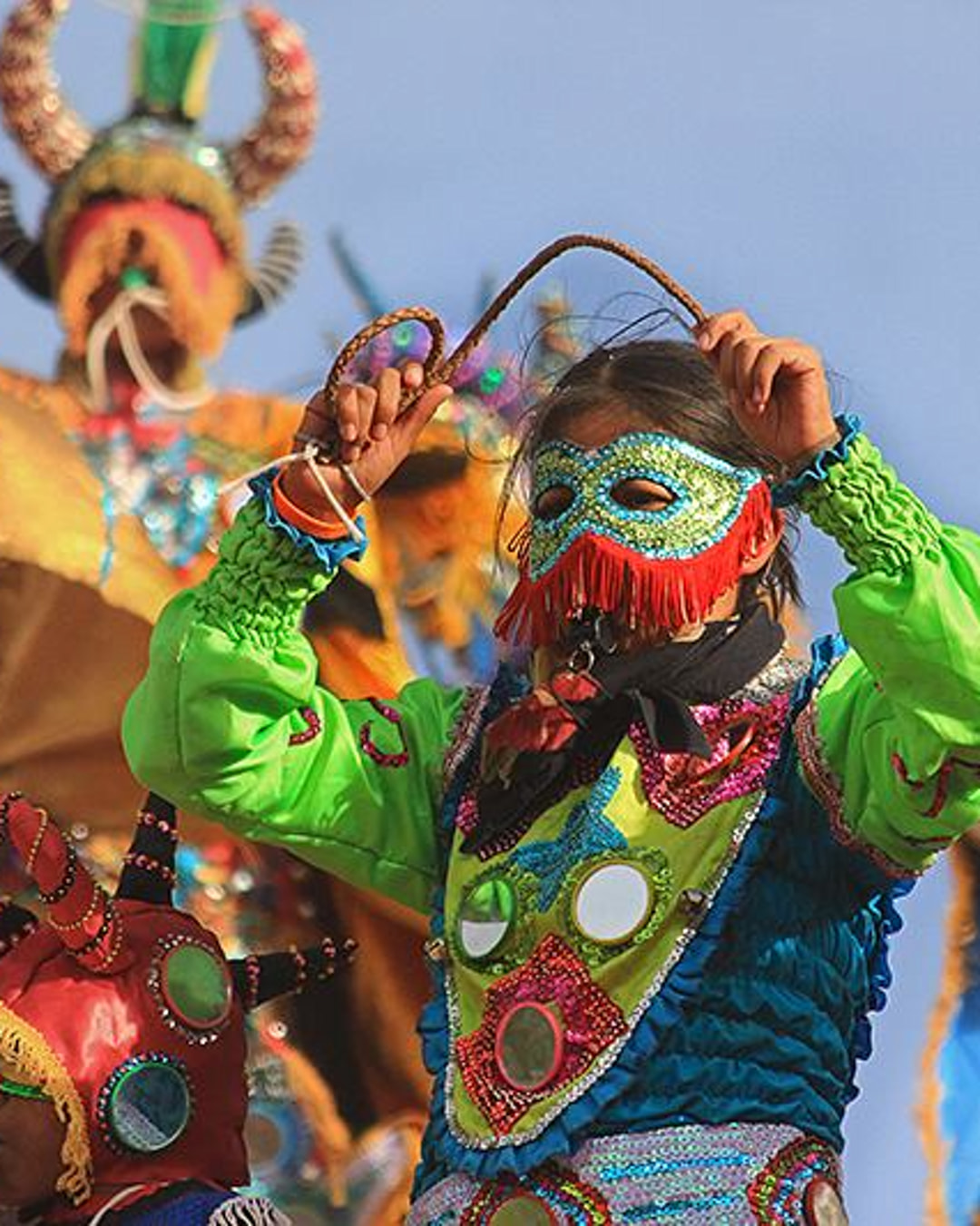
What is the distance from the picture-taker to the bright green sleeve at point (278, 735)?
8.25 feet

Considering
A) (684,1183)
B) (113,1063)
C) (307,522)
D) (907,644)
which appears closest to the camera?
(907,644)

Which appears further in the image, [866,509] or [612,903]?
[612,903]

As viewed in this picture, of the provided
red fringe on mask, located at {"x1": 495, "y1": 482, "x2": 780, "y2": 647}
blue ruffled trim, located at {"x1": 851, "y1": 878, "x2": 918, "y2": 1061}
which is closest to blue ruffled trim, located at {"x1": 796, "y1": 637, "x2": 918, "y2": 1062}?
blue ruffled trim, located at {"x1": 851, "y1": 878, "x2": 918, "y2": 1061}

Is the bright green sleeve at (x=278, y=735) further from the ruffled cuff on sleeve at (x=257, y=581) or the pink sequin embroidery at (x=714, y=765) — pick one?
the pink sequin embroidery at (x=714, y=765)

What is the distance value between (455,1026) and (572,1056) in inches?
5.8

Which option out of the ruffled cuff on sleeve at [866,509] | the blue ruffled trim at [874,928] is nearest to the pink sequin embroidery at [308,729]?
the blue ruffled trim at [874,928]

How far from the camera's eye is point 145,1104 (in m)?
2.57

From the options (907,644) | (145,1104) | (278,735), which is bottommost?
(145,1104)

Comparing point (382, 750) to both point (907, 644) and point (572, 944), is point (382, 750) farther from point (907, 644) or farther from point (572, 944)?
point (907, 644)

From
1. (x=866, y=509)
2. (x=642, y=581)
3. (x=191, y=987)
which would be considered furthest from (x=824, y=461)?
(x=191, y=987)

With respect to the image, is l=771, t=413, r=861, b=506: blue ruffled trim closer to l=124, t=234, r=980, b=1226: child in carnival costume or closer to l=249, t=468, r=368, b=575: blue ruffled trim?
l=124, t=234, r=980, b=1226: child in carnival costume

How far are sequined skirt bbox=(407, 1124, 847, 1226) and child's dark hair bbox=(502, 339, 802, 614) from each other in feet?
1.75

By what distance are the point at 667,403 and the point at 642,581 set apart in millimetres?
207

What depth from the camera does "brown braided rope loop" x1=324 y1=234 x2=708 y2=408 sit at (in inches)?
98.7
